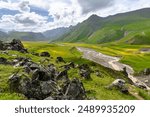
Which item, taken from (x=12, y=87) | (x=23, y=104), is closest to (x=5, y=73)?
(x=12, y=87)

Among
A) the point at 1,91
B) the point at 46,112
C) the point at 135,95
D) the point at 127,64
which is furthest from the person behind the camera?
the point at 127,64

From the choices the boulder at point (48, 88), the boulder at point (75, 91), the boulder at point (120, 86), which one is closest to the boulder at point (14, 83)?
the boulder at point (48, 88)

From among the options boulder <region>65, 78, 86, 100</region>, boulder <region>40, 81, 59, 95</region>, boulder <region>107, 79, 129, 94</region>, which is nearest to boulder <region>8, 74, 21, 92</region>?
boulder <region>40, 81, 59, 95</region>

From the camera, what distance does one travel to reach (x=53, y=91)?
3878 cm

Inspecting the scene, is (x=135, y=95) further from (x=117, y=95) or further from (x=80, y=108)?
(x=80, y=108)

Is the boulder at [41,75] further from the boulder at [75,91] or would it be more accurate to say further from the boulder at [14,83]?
the boulder at [75,91]

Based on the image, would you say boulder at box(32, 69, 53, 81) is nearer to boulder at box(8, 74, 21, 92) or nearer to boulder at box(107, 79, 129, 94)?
boulder at box(8, 74, 21, 92)

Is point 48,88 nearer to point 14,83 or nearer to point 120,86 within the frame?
point 14,83

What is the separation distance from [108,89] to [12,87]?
17529 mm

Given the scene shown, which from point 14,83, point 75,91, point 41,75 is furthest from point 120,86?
point 14,83

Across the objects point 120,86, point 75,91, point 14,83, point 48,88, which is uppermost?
point 14,83

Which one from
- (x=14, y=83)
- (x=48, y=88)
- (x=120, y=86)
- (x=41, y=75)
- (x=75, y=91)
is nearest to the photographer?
(x=14, y=83)

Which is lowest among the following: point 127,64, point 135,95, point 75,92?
point 127,64

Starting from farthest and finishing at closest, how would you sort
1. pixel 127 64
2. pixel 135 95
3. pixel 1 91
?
pixel 127 64 < pixel 135 95 < pixel 1 91
